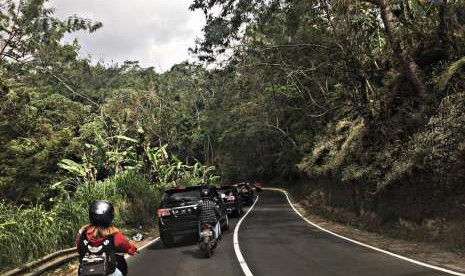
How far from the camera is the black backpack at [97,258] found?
19.2ft

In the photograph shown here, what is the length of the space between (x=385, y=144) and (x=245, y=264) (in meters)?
10.7

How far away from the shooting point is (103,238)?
6.11 m

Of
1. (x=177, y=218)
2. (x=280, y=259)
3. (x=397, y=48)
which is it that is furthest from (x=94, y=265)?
(x=397, y=48)

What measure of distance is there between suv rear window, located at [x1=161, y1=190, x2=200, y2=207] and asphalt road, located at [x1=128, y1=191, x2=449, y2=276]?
140 cm

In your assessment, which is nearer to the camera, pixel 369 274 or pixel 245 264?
pixel 369 274

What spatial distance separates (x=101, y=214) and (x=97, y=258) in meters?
0.52

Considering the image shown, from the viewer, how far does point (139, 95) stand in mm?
41438

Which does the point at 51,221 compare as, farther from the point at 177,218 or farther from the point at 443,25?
the point at 443,25

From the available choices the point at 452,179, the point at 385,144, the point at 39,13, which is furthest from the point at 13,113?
the point at 452,179

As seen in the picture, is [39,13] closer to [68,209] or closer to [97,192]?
[97,192]

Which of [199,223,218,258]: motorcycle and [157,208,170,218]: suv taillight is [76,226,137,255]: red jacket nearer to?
[199,223,218,258]: motorcycle

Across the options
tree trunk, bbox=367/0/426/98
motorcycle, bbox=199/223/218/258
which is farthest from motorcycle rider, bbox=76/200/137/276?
tree trunk, bbox=367/0/426/98

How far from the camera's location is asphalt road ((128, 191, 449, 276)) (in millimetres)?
10219

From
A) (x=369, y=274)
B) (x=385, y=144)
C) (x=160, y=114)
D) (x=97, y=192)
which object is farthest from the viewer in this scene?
(x=160, y=114)
